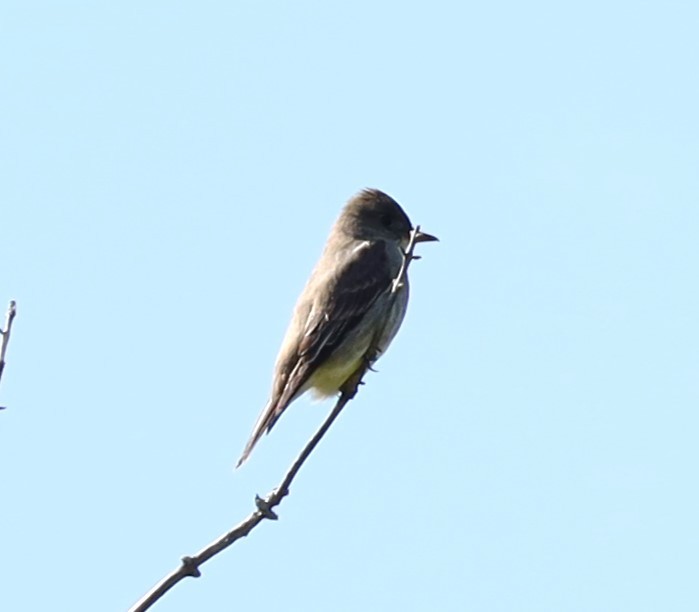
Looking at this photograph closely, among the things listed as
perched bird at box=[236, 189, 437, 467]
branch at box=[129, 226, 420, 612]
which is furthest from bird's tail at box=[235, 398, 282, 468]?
branch at box=[129, 226, 420, 612]

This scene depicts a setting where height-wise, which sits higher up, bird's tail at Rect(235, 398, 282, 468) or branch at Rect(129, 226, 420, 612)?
bird's tail at Rect(235, 398, 282, 468)

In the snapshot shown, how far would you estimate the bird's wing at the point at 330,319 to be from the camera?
371 inches

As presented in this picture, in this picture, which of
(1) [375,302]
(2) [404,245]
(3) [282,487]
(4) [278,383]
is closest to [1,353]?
(3) [282,487]

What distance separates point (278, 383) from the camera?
31.6 feet

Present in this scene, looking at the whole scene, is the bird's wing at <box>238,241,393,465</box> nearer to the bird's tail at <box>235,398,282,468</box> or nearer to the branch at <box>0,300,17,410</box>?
the bird's tail at <box>235,398,282,468</box>

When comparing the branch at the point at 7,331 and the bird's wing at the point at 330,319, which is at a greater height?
the bird's wing at the point at 330,319

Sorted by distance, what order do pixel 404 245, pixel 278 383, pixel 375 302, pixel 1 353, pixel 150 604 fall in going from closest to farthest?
1. pixel 150 604
2. pixel 1 353
3. pixel 278 383
4. pixel 375 302
5. pixel 404 245

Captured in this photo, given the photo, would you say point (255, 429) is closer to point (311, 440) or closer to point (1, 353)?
point (311, 440)

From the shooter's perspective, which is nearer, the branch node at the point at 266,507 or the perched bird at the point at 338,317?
the branch node at the point at 266,507

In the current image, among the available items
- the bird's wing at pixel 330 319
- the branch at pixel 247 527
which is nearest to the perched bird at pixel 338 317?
the bird's wing at pixel 330 319

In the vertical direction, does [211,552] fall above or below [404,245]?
below

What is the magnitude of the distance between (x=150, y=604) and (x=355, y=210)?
788 centimetres

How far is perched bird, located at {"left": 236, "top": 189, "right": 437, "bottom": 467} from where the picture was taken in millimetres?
9594

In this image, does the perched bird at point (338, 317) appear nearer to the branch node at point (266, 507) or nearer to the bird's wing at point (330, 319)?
the bird's wing at point (330, 319)
